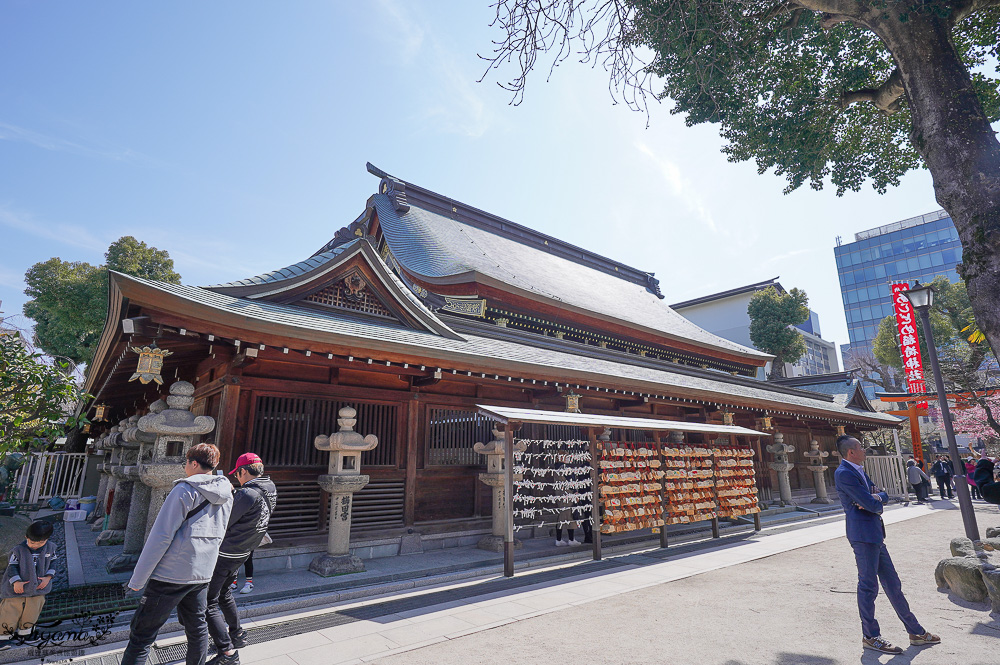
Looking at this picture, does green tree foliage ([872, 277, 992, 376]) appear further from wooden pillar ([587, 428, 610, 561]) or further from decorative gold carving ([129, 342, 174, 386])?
decorative gold carving ([129, 342, 174, 386])

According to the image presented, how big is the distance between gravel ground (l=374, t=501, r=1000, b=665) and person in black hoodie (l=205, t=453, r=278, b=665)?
1307 millimetres

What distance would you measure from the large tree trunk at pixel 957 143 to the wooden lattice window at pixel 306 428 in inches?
302

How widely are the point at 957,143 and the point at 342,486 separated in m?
8.03

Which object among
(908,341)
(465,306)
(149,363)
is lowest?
(149,363)

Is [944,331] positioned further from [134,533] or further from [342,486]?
[134,533]

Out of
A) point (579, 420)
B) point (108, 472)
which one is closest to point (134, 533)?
point (108, 472)

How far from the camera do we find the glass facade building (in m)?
55.8

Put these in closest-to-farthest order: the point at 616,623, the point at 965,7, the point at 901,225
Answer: the point at 616,623
the point at 965,7
the point at 901,225

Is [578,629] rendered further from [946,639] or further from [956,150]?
[956,150]

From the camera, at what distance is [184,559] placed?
327cm

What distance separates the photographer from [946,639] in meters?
4.28

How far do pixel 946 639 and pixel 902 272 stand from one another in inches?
2752

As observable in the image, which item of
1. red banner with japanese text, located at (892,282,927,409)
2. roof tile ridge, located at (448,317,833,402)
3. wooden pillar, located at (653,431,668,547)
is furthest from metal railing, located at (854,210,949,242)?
wooden pillar, located at (653,431,668,547)

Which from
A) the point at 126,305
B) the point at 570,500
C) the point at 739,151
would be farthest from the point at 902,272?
the point at 126,305
